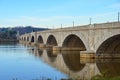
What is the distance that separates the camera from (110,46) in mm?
38875

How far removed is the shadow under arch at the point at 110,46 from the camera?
38053 millimetres

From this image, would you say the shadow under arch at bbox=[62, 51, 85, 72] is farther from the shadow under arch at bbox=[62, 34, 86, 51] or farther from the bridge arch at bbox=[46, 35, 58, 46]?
the bridge arch at bbox=[46, 35, 58, 46]

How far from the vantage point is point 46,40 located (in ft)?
254

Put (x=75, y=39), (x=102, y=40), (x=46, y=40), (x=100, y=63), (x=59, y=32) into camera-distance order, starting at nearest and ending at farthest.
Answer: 1. (x=100, y=63)
2. (x=102, y=40)
3. (x=75, y=39)
4. (x=59, y=32)
5. (x=46, y=40)

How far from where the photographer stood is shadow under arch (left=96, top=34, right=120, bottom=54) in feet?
125

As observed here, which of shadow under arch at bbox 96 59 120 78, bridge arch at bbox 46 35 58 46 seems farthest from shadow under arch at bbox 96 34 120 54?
bridge arch at bbox 46 35 58 46

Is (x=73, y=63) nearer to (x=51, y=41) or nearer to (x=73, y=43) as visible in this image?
(x=73, y=43)

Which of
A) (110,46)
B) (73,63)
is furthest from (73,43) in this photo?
(73,63)

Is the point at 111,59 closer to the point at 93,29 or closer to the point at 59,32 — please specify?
the point at 93,29

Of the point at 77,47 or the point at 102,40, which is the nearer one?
the point at 102,40

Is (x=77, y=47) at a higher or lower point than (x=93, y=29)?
lower

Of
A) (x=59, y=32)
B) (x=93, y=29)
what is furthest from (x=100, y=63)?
A: (x=59, y=32)

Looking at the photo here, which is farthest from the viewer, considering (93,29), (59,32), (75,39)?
(59,32)

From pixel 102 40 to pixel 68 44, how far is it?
22.0m
